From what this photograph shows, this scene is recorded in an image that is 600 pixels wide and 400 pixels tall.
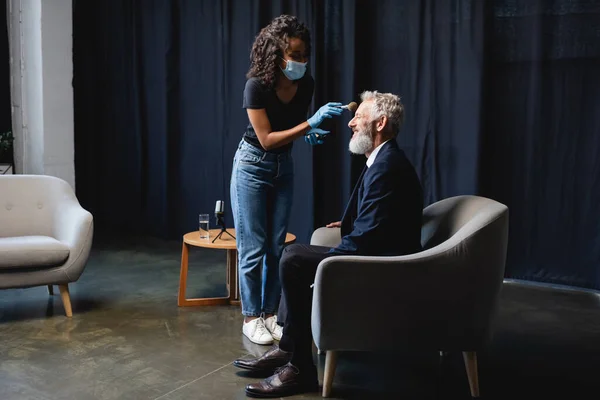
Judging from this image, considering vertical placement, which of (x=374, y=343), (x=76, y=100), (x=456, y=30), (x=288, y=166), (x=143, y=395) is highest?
(x=456, y=30)

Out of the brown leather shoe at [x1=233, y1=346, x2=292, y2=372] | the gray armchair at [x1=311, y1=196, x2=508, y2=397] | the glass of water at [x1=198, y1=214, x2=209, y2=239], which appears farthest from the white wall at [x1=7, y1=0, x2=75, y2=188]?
the gray armchair at [x1=311, y1=196, x2=508, y2=397]

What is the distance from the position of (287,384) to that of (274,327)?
0.64m

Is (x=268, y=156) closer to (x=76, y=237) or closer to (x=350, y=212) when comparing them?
(x=350, y=212)

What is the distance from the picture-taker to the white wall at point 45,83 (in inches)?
214

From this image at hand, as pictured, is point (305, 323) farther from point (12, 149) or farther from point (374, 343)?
point (12, 149)

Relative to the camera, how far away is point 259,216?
299cm

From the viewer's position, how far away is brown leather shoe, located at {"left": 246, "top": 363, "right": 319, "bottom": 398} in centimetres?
249

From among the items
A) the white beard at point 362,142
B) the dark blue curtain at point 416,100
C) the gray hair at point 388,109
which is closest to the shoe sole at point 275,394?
the white beard at point 362,142

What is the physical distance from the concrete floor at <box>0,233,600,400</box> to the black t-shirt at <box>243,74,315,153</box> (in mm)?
991

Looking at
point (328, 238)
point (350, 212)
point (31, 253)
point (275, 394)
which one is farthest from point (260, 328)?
point (31, 253)

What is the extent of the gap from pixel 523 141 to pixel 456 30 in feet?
2.68

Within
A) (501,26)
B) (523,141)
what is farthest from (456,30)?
(523,141)

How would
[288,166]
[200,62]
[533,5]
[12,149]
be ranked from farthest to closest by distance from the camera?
1. [12,149]
2. [200,62]
3. [533,5]
4. [288,166]

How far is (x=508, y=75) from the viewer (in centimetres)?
413
